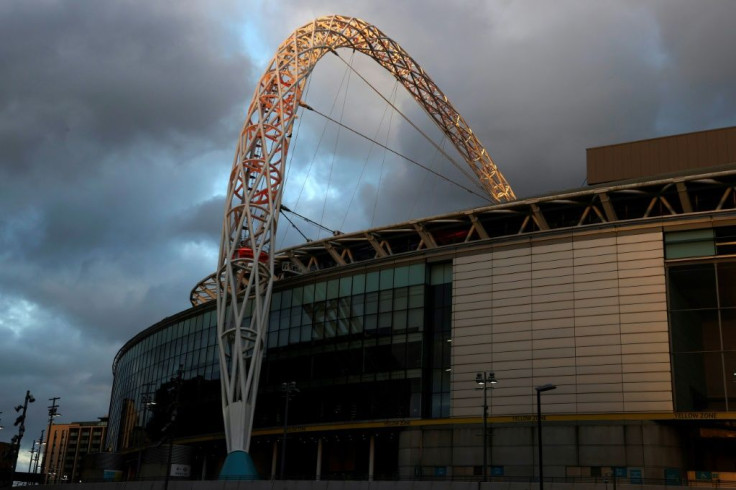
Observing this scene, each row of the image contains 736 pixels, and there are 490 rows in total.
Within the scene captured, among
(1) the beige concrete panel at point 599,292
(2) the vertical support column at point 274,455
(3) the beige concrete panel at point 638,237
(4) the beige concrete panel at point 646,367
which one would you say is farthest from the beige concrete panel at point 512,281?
(2) the vertical support column at point 274,455

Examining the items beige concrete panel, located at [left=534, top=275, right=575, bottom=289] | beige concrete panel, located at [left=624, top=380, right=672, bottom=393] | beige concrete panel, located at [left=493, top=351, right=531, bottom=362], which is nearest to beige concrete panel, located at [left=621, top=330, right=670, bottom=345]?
beige concrete panel, located at [left=624, top=380, right=672, bottom=393]

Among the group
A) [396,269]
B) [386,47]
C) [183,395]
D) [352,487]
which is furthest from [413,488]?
[386,47]

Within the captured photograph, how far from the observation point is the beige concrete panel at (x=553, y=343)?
55688 mm

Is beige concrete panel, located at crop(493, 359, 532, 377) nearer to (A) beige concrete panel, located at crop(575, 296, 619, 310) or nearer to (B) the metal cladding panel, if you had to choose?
(A) beige concrete panel, located at crop(575, 296, 619, 310)

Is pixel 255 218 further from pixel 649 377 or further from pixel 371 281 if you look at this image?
pixel 649 377

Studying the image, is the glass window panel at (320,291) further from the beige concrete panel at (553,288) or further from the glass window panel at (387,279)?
the beige concrete panel at (553,288)

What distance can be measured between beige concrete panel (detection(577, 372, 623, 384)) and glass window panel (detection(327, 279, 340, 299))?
2201 centimetres

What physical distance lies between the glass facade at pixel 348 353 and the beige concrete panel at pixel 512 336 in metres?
4.50

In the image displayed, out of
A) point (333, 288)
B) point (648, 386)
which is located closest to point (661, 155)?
point (648, 386)

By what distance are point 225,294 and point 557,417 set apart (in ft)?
89.4

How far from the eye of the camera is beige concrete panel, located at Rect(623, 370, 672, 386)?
51844 mm

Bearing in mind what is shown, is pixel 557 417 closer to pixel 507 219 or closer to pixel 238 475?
pixel 507 219

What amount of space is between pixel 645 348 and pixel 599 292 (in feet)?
15.7

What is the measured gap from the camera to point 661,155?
6962 centimetres
